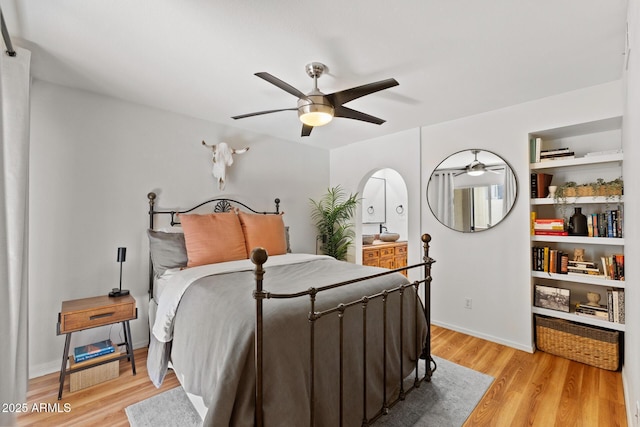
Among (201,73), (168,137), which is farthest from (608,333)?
(168,137)

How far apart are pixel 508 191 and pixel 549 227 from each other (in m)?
0.49

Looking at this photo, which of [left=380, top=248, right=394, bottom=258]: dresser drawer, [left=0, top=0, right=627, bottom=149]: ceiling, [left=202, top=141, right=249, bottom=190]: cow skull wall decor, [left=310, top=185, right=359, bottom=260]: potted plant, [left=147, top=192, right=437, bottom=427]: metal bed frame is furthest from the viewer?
[left=380, top=248, right=394, bottom=258]: dresser drawer

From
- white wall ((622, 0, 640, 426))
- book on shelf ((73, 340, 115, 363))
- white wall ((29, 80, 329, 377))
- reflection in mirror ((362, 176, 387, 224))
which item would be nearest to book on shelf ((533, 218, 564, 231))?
white wall ((622, 0, 640, 426))

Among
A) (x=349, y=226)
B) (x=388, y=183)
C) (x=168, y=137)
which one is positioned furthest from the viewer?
(x=388, y=183)

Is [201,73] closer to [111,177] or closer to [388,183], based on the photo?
[111,177]

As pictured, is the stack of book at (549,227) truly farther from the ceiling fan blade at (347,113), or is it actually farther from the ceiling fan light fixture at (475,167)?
the ceiling fan blade at (347,113)

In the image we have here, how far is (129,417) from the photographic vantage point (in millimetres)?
1898

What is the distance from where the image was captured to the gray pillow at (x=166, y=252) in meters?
2.67

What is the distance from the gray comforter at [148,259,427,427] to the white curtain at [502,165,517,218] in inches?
61.4

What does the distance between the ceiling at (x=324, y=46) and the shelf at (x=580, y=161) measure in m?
0.63

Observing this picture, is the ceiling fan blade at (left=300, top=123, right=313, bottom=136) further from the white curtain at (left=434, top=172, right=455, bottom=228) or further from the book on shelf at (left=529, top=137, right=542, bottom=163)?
the book on shelf at (left=529, top=137, right=542, bottom=163)

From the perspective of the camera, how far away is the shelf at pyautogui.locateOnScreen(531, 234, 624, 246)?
2.47 metres

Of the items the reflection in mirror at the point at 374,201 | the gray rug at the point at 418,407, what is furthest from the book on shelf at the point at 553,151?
the reflection in mirror at the point at 374,201

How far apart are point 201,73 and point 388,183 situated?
4.56 metres
